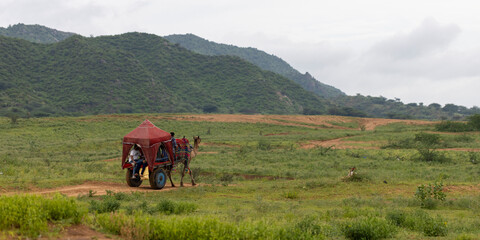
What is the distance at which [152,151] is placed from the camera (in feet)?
44.4

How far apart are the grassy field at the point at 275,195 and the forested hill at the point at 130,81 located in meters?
45.6

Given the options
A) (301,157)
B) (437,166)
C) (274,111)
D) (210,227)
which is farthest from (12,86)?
(210,227)

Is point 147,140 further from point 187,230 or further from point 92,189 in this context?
point 187,230

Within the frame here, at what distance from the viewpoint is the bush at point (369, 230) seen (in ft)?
24.8

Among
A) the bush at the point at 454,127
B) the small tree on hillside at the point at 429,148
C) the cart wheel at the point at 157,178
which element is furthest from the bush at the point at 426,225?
the bush at the point at 454,127

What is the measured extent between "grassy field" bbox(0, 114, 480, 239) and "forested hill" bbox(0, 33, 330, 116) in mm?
45581

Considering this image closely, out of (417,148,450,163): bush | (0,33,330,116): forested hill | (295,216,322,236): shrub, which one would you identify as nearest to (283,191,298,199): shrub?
(295,216,322,236): shrub

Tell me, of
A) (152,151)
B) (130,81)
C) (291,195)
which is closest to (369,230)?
(291,195)

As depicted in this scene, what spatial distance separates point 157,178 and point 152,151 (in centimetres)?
125

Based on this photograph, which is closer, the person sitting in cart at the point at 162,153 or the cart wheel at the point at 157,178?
the cart wheel at the point at 157,178

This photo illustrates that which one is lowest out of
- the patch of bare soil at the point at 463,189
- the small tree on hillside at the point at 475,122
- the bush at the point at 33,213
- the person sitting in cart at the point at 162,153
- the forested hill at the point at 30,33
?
the patch of bare soil at the point at 463,189

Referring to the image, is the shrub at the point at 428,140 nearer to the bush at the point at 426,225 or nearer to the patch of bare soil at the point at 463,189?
the patch of bare soil at the point at 463,189

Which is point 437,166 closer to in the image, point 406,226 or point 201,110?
point 406,226

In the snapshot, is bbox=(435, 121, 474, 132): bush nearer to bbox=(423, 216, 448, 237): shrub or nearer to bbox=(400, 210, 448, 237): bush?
bbox=(400, 210, 448, 237): bush
